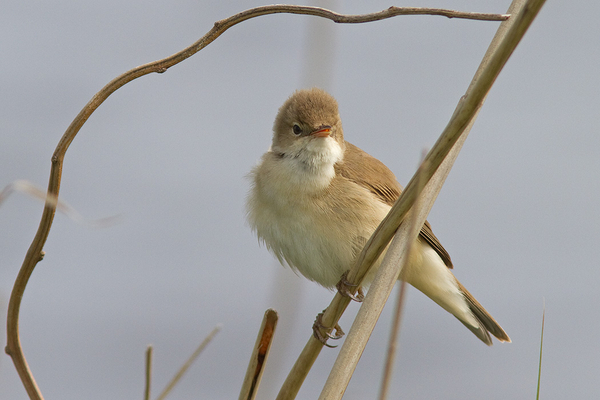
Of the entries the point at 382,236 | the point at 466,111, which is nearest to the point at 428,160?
the point at 466,111

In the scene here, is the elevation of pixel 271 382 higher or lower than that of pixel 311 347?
lower

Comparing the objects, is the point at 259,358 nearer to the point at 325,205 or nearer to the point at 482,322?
the point at 325,205

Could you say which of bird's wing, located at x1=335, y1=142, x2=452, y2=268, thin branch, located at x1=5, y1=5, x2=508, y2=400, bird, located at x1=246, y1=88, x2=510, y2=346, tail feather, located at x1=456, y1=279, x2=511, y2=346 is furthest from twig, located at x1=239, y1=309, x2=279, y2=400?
tail feather, located at x1=456, y1=279, x2=511, y2=346

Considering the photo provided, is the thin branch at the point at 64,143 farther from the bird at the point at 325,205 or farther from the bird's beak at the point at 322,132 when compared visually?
the bird's beak at the point at 322,132

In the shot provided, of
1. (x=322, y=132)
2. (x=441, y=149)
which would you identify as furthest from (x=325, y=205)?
(x=441, y=149)

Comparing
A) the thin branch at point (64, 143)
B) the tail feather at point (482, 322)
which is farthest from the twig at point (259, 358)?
the tail feather at point (482, 322)

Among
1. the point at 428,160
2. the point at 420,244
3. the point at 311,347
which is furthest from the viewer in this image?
the point at 420,244

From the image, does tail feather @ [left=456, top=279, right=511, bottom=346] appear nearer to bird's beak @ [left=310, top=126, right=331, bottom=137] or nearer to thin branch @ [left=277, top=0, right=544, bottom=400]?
bird's beak @ [left=310, top=126, right=331, bottom=137]

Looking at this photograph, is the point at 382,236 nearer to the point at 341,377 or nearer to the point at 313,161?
the point at 341,377
